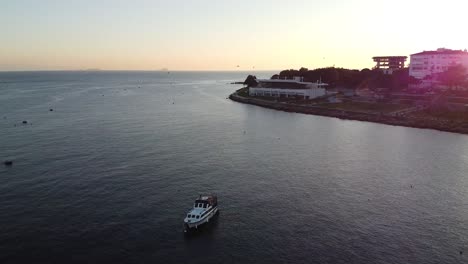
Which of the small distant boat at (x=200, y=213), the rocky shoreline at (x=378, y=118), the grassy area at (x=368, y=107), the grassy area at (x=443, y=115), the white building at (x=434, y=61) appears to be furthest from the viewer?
the white building at (x=434, y=61)

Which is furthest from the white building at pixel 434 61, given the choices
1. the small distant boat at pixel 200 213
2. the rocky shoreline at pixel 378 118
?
the small distant boat at pixel 200 213

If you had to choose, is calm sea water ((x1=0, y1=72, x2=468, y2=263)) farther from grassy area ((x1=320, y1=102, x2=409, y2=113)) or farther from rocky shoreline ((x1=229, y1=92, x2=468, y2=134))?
grassy area ((x1=320, y1=102, x2=409, y2=113))

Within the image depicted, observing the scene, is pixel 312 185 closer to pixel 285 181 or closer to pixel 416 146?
pixel 285 181

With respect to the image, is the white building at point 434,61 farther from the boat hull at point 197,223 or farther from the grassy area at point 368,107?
the boat hull at point 197,223

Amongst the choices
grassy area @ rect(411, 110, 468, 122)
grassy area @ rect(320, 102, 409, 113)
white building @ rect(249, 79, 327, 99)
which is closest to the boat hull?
grassy area @ rect(411, 110, 468, 122)

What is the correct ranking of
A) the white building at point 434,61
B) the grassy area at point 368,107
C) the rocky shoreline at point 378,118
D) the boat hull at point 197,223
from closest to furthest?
the boat hull at point 197,223 < the rocky shoreline at point 378,118 < the grassy area at point 368,107 < the white building at point 434,61

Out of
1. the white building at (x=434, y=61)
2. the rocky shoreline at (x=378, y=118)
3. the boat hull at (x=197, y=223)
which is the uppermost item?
the white building at (x=434, y=61)

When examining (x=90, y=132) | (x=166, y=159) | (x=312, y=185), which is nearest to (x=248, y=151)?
(x=166, y=159)
